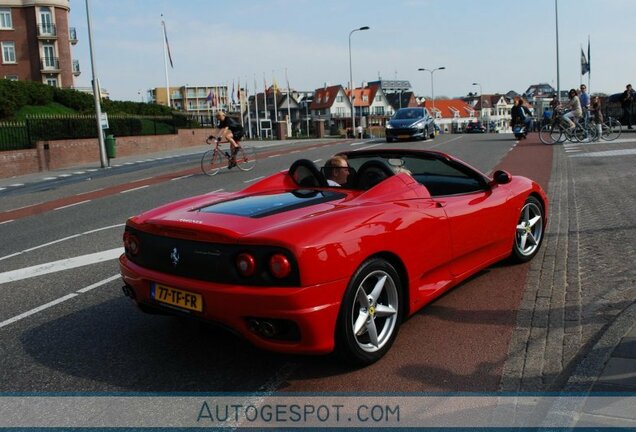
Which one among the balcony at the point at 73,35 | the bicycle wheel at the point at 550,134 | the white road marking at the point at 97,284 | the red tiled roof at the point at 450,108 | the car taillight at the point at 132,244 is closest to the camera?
the car taillight at the point at 132,244

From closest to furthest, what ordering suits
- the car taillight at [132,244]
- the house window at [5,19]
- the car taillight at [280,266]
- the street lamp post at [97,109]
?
the car taillight at [280,266]
the car taillight at [132,244]
the street lamp post at [97,109]
the house window at [5,19]

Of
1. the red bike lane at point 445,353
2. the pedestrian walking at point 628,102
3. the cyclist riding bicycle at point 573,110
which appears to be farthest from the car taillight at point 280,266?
the pedestrian walking at point 628,102

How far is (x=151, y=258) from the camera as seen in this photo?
13.0ft

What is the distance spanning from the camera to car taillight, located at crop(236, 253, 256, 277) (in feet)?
11.3

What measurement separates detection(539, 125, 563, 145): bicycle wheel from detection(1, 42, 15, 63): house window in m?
50.3

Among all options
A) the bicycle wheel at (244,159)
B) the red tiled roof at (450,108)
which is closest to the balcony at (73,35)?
the bicycle wheel at (244,159)

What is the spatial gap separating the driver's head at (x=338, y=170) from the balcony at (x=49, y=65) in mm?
58674

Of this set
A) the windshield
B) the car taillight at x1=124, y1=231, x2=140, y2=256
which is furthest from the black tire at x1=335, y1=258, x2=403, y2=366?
the windshield

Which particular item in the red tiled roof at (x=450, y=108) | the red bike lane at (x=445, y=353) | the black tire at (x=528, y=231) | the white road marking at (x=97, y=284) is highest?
the red tiled roof at (x=450, y=108)

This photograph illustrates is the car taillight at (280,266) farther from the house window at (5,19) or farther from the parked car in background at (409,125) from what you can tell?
the house window at (5,19)

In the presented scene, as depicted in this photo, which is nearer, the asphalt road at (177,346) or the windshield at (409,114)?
the asphalt road at (177,346)

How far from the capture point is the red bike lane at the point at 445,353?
11.6ft

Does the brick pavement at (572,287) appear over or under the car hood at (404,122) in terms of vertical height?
under

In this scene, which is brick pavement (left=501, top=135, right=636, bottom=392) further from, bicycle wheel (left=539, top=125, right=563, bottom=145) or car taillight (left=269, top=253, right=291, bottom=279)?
bicycle wheel (left=539, top=125, right=563, bottom=145)
